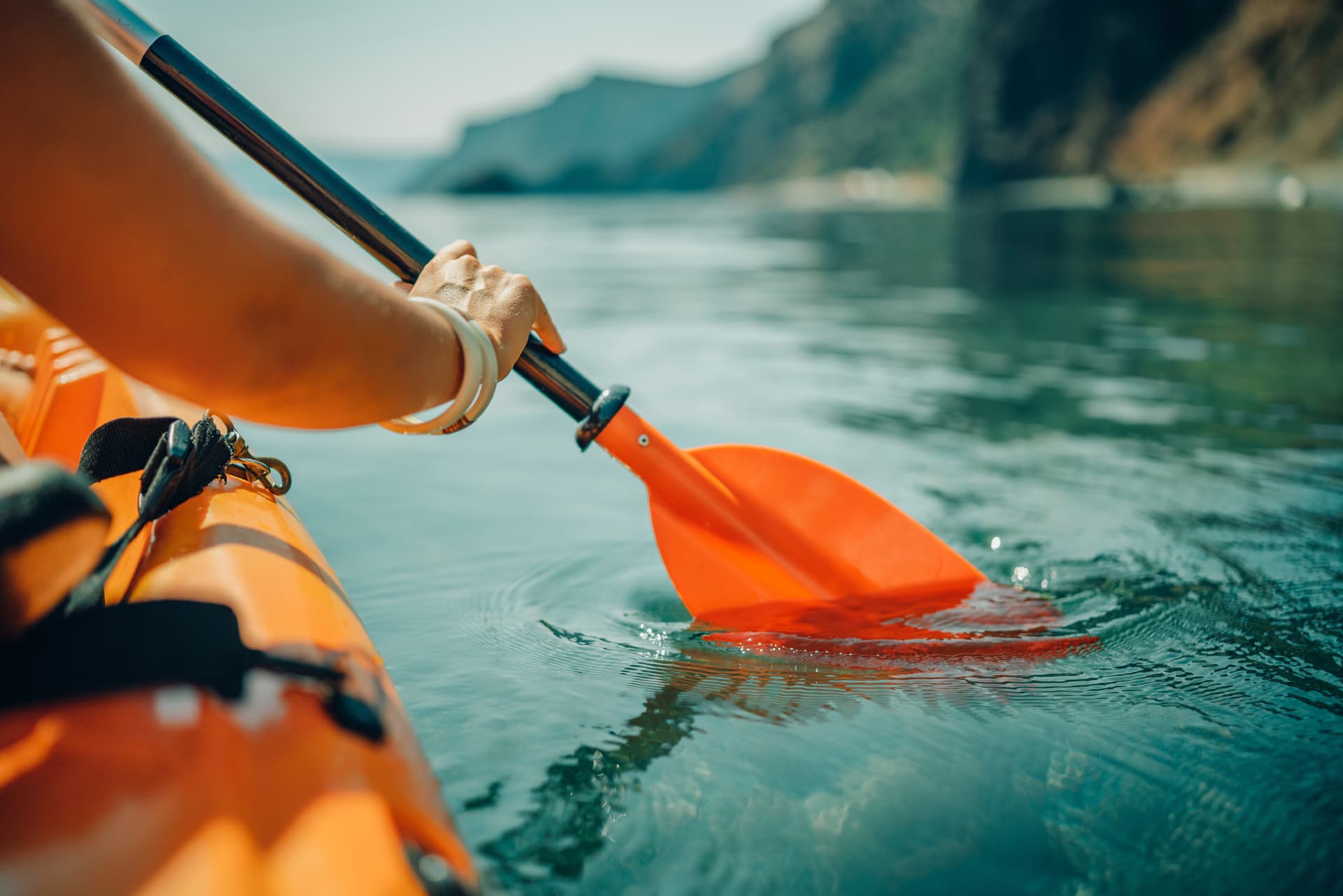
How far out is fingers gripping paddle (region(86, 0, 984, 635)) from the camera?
2795mm

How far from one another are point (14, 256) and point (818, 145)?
14282cm

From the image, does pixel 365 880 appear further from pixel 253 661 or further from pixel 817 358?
pixel 817 358

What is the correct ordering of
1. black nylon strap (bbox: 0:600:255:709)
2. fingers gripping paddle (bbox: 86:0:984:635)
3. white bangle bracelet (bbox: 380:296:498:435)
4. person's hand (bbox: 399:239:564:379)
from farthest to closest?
fingers gripping paddle (bbox: 86:0:984:635) < person's hand (bbox: 399:239:564:379) < white bangle bracelet (bbox: 380:296:498:435) < black nylon strap (bbox: 0:600:255:709)

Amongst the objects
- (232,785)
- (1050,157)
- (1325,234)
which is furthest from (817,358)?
(1050,157)

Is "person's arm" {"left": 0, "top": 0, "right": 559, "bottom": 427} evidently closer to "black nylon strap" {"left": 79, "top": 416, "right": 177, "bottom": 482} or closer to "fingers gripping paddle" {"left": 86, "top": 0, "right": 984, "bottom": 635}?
"black nylon strap" {"left": 79, "top": 416, "right": 177, "bottom": 482}

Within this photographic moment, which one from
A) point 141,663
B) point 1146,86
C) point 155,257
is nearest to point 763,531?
point 141,663

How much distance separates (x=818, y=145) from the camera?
446ft

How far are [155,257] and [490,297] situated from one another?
74cm

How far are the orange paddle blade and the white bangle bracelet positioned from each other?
1.22 m

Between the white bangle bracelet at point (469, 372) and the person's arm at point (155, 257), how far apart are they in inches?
8.7

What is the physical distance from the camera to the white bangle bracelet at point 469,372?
1.45m

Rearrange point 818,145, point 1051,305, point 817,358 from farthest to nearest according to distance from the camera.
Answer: point 818,145 < point 1051,305 < point 817,358

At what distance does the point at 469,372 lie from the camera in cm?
145

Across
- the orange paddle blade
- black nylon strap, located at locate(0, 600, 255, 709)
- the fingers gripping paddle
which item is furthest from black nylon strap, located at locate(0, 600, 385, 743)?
the orange paddle blade
